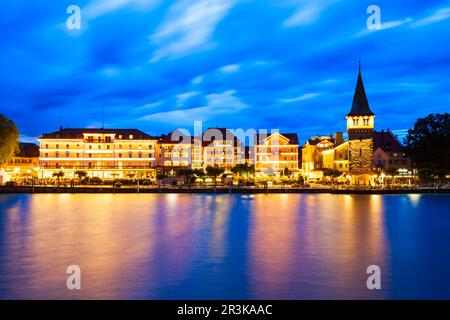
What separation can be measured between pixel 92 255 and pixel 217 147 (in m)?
75.2

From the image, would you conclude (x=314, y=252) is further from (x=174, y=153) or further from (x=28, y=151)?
(x=28, y=151)

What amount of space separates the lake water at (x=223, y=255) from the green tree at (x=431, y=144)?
38.9 meters

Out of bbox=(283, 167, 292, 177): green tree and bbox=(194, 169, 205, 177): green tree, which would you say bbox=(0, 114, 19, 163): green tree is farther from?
bbox=(283, 167, 292, 177): green tree

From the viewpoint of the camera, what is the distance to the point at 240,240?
25.0m

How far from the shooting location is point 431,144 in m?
73.4

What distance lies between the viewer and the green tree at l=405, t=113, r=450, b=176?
71.4 meters

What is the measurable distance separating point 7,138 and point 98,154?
30069 mm

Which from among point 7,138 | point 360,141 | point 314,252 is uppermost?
point 7,138

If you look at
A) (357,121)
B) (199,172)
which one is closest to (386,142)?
(357,121)

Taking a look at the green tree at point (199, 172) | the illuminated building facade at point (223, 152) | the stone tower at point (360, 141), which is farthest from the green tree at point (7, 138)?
the stone tower at point (360, 141)

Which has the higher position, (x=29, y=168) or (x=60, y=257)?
(x=29, y=168)

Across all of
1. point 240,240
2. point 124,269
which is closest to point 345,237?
point 240,240

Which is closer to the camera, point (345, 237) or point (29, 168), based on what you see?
point (345, 237)
